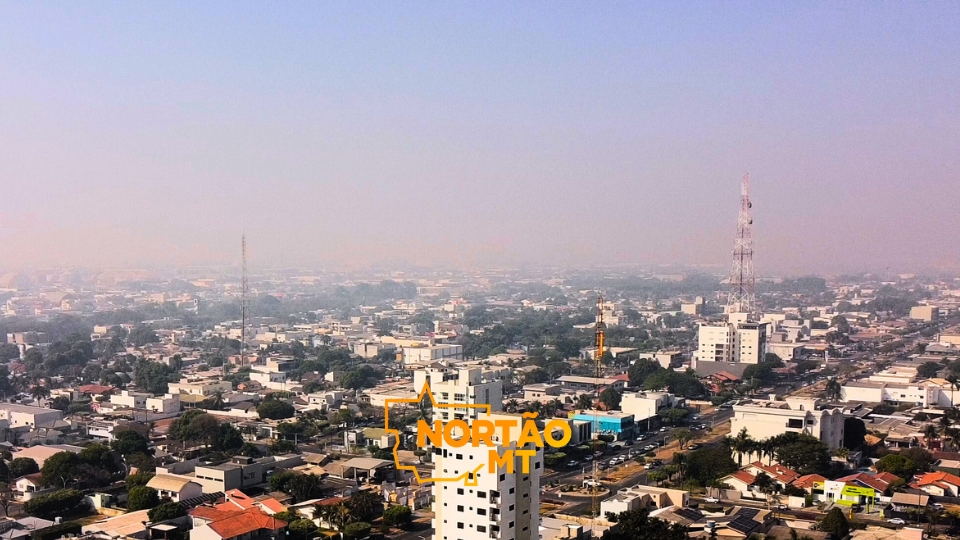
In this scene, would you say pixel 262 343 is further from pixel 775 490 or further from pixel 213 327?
pixel 775 490

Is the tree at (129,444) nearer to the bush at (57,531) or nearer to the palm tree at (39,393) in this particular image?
the bush at (57,531)

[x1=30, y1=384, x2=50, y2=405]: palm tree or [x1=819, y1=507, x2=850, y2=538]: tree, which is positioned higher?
[x1=819, y1=507, x2=850, y2=538]: tree

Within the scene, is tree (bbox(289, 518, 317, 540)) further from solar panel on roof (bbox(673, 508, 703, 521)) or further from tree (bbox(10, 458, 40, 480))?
tree (bbox(10, 458, 40, 480))

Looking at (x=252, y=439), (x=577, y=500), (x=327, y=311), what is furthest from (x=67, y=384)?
(x=327, y=311)

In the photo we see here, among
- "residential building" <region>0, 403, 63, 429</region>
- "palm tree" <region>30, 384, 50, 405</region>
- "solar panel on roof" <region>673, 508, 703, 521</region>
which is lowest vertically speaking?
"palm tree" <region>30, 384, 50, 405</region>

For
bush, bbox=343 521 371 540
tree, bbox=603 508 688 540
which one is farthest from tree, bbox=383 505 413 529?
tree, bbox=603 508 688 540

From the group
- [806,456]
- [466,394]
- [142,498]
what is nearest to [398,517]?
[466,394]

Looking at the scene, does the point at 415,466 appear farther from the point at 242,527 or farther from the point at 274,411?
the point at 274,411
